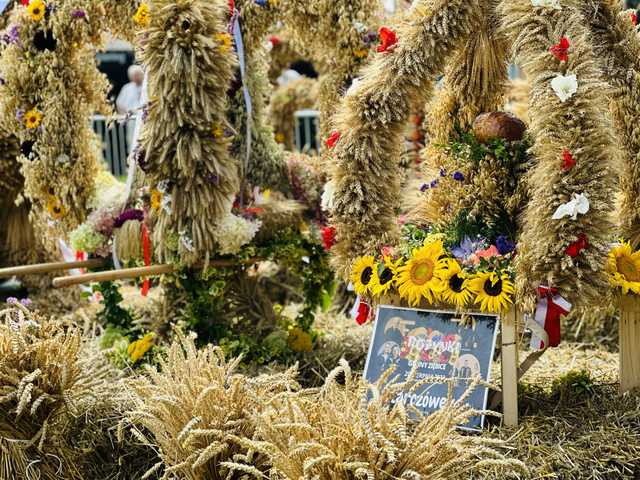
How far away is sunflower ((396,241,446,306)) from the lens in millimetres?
3279

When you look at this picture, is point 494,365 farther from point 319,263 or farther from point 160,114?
point 160,114

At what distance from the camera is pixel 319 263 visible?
182 inches

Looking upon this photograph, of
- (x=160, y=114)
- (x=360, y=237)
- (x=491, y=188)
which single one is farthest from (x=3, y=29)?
(x=491, y=188)

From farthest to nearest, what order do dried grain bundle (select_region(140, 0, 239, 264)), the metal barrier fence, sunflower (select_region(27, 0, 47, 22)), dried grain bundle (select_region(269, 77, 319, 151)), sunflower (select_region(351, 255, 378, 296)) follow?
1. the metal barrier fence
2. dried grain bundle (select_region(269, 77, 319, 151))
3. sunflower (select_region(27, 0, 47, 22))
4. dried grain bundle (select_region(140, 0, 239, 264))
5. sunflower (select_region(351, 255, 378, 296))

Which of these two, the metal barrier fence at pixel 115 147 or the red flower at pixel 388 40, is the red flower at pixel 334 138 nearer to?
the red flower at pixel 388 40

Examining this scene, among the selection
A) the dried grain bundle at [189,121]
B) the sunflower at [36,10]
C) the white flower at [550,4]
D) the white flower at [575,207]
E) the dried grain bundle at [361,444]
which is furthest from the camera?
the sunflower at [36,10]

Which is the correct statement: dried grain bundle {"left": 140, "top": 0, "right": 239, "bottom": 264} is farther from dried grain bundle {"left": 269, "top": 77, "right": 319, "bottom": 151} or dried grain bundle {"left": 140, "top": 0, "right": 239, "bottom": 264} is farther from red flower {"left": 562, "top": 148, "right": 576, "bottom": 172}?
dried grain bundle {"left": 269, "top": 77, "right": 319, "bottom": 151}

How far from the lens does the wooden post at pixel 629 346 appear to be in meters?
3.41

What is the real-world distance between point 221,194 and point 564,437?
180cm

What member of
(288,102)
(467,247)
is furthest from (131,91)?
(467,247)

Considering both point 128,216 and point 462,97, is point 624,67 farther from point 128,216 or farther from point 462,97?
point 128,216

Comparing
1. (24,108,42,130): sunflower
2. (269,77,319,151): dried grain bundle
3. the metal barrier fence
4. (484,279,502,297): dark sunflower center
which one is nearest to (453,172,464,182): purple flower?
(484,279,502,297): dark sunflower center

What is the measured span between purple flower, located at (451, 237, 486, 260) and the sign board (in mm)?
213

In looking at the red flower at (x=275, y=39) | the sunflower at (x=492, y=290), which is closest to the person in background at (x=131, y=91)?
the red flower at (x=275, y=39)
